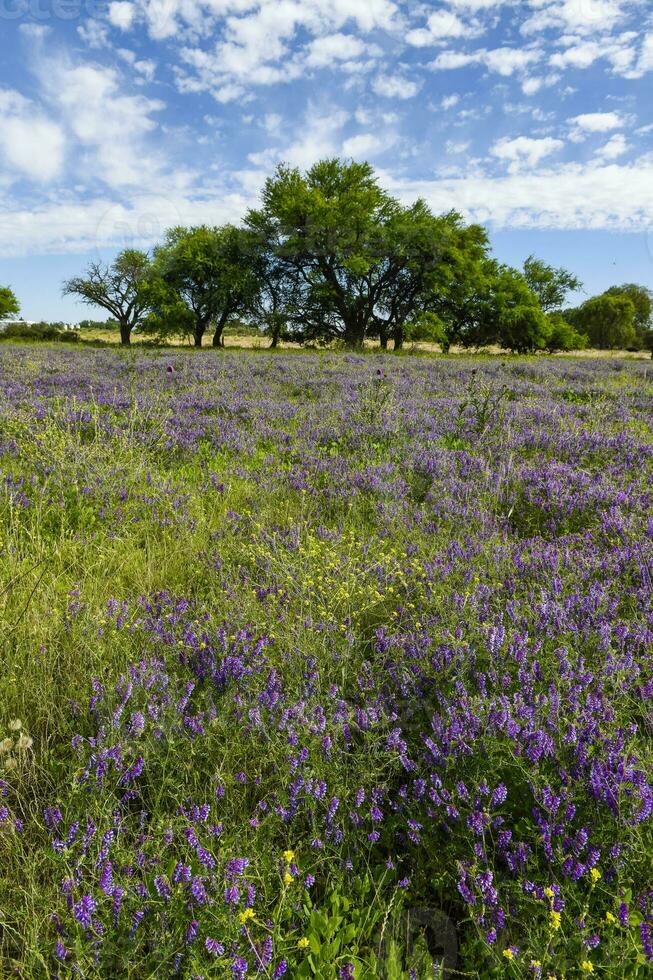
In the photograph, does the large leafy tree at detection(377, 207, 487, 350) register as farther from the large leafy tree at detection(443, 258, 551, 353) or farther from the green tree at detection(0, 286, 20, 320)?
the green tree at detection(0, 286, 20, 320)

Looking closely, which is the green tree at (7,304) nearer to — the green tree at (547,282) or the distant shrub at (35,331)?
the distant shrub at (35,331)

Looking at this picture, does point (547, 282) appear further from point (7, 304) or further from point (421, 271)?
point (7, 304)

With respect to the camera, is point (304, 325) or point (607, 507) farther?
point (304, 325)

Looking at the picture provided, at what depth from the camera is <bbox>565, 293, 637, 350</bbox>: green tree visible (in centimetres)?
6956

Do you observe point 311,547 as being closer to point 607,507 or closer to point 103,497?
point 103,497

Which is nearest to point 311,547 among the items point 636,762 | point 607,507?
point 636,762

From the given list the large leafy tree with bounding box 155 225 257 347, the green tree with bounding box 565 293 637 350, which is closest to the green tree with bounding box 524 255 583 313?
the green tree with bounding box 565 293 637 350

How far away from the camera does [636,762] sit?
A: 1813mm

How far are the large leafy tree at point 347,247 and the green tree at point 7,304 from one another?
49636mm

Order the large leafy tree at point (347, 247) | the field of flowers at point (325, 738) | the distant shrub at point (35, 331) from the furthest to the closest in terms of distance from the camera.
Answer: the distant shrub at point (35, 331) < the large leafy tree at point (347, 247) < the field of flowers at point (325, 738)

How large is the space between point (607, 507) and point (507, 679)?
9.32 ft

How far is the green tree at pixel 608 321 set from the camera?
69.6 m

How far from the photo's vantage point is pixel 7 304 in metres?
76.6

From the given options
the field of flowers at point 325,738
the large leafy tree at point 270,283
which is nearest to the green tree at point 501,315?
the large leafy tree at point 270,283
